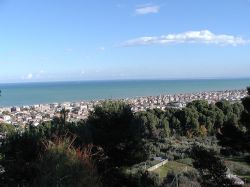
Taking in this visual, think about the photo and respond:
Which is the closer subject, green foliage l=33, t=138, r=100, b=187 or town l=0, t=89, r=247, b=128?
green foliage l=33, t=138, r=100, b=187

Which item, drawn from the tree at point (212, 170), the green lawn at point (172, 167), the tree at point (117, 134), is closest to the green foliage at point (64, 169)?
the tree at point (212, 170)

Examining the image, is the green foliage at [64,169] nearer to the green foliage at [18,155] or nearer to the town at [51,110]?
the green foliage at [18,155]

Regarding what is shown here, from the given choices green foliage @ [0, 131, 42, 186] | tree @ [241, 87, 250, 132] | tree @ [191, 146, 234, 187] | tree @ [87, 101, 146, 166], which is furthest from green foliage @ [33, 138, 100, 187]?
tree @ [241, 87, 250, 132]

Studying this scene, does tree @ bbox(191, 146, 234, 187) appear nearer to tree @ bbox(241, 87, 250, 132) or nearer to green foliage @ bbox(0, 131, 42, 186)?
tree @ bbox(241, 87, 250, 132)

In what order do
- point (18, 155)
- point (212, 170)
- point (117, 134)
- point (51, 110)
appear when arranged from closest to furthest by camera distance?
point (212, 170) → point (18, 155) → point (117, 134) → point (51, 110)

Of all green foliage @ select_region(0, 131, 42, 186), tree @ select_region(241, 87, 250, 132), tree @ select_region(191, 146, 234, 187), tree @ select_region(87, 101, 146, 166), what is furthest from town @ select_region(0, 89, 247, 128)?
tree @ select_region(191, 146, 234, 187)

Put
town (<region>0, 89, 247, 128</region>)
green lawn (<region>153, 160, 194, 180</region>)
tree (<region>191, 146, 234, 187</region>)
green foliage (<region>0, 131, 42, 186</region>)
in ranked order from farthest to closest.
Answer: town (<region>0, 89, 247, 128</region>) → green lawn (<region>153, 160, 194, 180</region>) → tree (<region>191, 146, 234, 187</region>) → green foliage (<region>0, 131, 42, 186</region>)

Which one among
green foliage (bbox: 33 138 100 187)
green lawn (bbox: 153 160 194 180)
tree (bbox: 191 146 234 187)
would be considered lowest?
green lawn (bbox: 153 160 194 180)

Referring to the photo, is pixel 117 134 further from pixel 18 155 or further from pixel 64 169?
pixel 64 169

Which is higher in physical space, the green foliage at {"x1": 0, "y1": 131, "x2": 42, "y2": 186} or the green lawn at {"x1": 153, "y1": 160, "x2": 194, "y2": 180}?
the green foliage at {"x1": 0, "y1": 131, "x2": 42, "y2": 186}

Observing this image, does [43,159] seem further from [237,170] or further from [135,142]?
[237,170]

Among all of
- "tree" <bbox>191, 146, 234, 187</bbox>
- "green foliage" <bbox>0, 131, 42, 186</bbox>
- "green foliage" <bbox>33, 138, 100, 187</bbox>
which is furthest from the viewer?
"tree" <bbox>191, 146, 234, 187</bbox>

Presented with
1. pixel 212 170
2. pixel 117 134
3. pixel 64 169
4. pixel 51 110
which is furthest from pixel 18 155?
pixel 51 110
